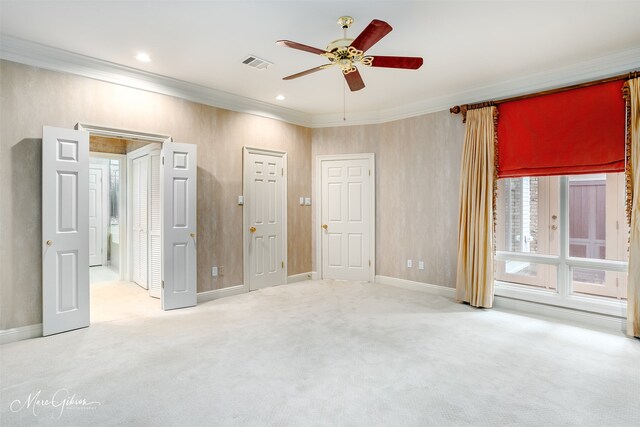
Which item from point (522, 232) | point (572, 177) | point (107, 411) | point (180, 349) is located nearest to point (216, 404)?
point (107, 411)

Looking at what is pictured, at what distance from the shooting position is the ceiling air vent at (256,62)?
3564 mm

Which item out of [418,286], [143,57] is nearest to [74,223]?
[143,57]

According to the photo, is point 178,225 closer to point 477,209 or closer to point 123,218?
point 123,218

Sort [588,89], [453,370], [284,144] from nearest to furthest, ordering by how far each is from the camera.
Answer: [453,370], [588,89], [284,144]

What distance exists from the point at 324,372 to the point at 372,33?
251cm

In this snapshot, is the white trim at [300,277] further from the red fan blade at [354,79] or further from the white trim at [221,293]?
the red fan blade at [354,79]

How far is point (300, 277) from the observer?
5.76 metres

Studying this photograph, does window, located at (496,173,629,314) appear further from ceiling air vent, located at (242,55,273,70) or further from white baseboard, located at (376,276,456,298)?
ceiling air vent, located at (242,55,273,70)

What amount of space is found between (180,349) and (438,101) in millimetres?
4511

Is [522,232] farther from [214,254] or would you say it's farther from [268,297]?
[214,254]

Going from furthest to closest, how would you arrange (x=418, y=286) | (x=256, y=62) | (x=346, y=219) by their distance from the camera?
1. (x=346, y=219)
2. (x=418, y=286)
3. (x=256, y=62)

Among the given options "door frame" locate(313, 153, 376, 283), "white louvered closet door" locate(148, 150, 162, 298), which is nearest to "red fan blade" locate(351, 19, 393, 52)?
"door frame" locate(313, 153, 376, 283)

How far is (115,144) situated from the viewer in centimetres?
577

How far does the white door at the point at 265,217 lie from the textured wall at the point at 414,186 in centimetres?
86
